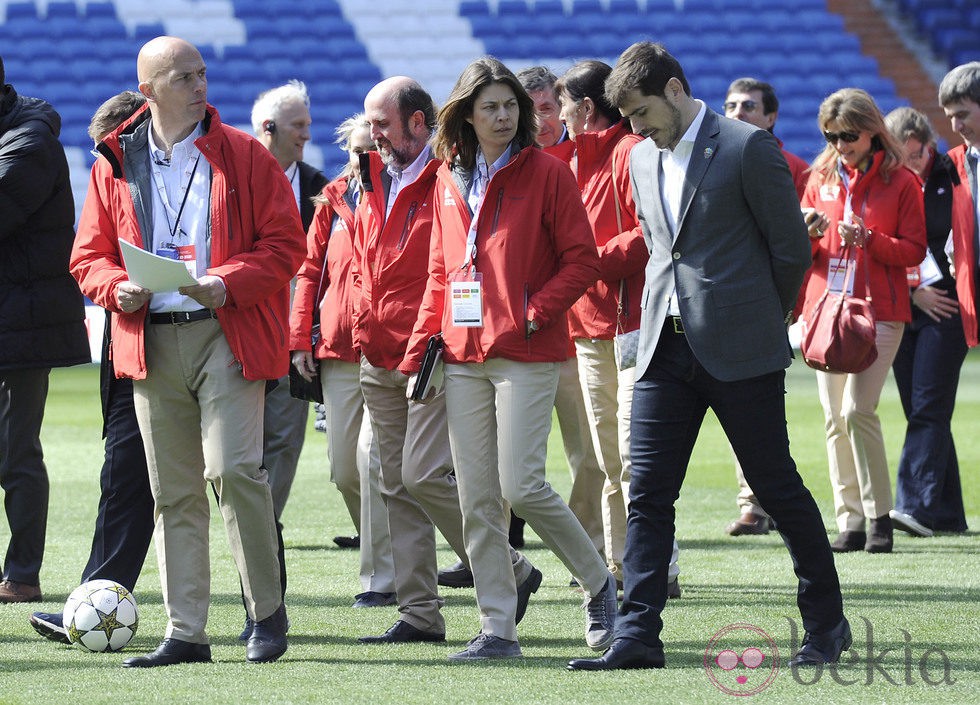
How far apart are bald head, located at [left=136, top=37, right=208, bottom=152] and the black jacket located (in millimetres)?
1463

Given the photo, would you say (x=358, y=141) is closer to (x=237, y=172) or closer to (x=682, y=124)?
(x=237, y=172)

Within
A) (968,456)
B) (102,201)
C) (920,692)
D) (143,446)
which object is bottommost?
(968,456)

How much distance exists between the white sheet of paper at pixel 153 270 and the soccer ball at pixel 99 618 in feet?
3.91

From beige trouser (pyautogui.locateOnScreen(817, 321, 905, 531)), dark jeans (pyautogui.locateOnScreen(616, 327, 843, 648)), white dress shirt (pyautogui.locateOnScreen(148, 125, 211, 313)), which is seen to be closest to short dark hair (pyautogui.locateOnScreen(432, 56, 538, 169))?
white dress shirt (pyautogui.locateOnScreen(148, 125, 211, 313))

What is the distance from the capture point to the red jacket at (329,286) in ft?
21.5

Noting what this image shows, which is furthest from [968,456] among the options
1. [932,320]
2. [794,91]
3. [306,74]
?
[306,74]

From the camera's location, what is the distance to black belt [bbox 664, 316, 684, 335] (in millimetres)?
4902

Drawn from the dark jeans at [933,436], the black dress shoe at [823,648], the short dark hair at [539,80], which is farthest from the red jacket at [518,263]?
the dark jeans at [933,436]

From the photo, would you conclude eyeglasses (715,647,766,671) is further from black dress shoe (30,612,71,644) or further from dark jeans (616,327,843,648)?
black dress shoe (30,612,71,644)

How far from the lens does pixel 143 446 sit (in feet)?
18.4

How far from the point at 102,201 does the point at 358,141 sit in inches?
69.7

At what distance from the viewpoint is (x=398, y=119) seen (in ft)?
18.7

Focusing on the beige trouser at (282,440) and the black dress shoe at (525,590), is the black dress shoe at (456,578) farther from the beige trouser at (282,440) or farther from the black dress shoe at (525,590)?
the black dress shoe at (525,590)

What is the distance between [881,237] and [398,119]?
2856mm
